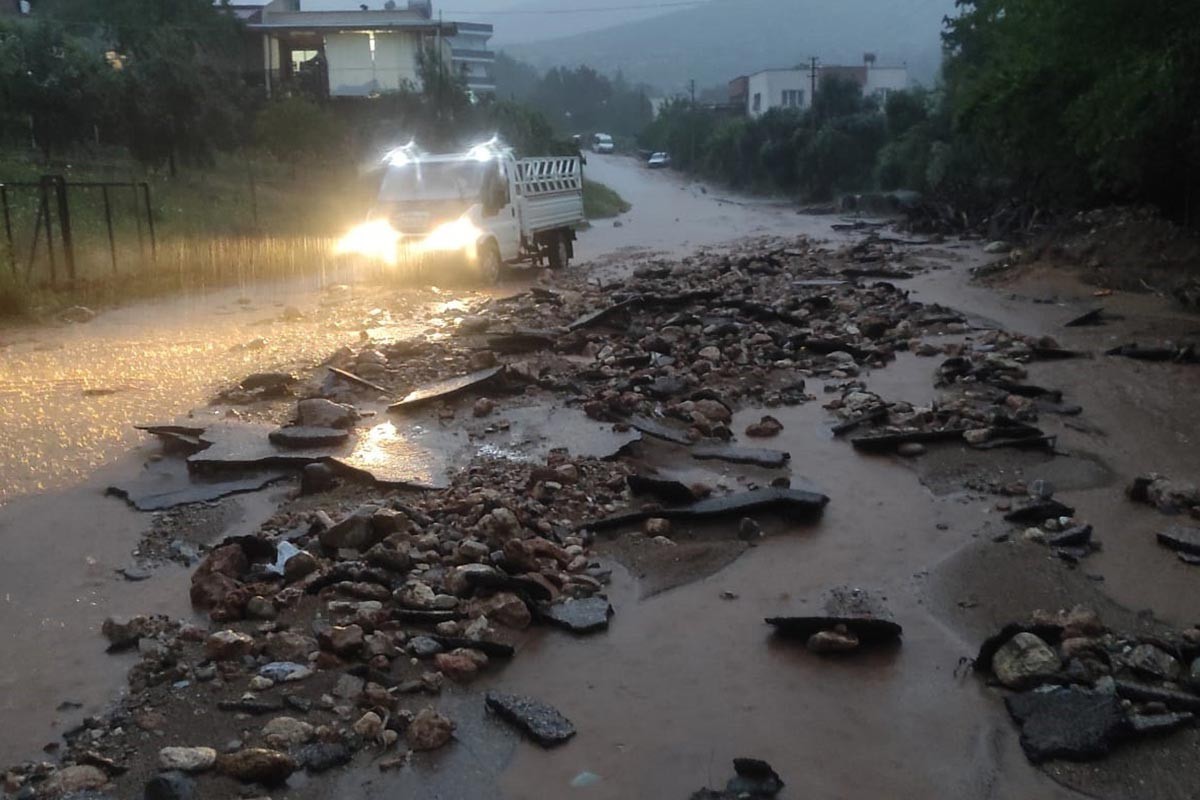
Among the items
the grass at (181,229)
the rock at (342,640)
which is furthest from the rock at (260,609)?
the grass at (181,229)

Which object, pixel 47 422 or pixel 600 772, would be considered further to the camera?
pixel 47 422

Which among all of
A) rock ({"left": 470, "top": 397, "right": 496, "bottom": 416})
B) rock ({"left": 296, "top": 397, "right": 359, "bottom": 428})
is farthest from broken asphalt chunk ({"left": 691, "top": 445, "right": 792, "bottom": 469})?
rock ({"left": 296, "top": 397, "right": 359, "bottom": 428})

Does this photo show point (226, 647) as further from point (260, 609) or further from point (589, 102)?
point (589, 102)

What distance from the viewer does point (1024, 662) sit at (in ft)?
16.6

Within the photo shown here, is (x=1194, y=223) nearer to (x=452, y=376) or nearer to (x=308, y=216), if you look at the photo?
(x=452, y=376)

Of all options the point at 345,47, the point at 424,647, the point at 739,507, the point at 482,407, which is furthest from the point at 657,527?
the point at 345,47

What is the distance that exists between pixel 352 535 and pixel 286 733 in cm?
205

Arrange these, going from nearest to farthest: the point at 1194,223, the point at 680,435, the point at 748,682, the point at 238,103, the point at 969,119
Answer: the point at 748,682 → the point at 680,435 → the point at 1194,223 → the point at 969,119 → the point at 238,103

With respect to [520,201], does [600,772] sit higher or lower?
lower

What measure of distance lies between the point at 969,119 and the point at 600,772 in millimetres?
21816

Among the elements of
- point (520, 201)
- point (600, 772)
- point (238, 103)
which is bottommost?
point (600, 772)

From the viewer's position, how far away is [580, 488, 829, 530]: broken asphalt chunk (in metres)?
7.12

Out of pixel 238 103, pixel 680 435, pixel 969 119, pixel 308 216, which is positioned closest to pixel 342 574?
pixel 680 435

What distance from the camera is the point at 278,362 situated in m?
12.5
